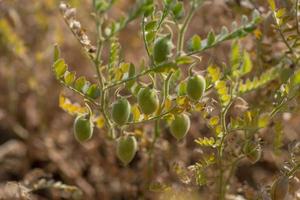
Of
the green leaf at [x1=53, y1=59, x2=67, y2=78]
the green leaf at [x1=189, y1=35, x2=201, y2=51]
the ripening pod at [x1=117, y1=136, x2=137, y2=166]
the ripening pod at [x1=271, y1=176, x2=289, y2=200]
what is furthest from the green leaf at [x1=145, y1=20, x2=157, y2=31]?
the ripening pod at [x1=271, y1=176, x2=289, y2=200]

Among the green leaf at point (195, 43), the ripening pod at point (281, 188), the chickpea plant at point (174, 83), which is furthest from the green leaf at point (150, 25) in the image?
the ripening pod at point (281, 188)

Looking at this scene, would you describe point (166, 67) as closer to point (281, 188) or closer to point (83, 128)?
point (83, 128)

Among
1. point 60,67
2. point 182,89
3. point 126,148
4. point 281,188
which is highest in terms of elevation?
point 60,67

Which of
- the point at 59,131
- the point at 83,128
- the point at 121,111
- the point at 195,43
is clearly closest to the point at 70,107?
the point at 83,128

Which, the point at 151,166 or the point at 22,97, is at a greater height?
the point at 22,97

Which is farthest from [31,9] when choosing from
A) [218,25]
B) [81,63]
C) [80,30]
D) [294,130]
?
[80,30]

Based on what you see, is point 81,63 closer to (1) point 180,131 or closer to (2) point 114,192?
(2) point 114,192
